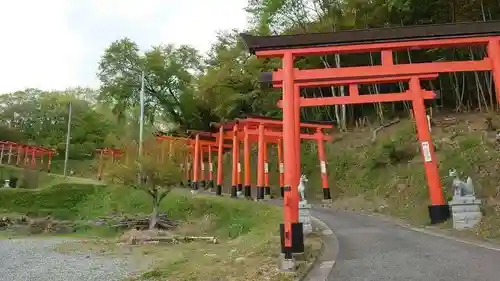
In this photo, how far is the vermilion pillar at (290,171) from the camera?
299 inches

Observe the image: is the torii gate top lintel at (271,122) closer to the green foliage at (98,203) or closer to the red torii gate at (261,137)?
the red torii gate at (261,137)

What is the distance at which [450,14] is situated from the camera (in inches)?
802

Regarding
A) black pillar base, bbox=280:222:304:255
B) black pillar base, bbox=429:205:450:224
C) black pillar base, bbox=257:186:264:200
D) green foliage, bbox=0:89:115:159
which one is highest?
green foliage, bbox=0:89:115:159

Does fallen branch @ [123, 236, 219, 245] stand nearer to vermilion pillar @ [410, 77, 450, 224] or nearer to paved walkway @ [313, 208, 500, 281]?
paved walkway @ [313, 208, 500, 281]

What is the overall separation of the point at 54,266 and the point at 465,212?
10.8 metres

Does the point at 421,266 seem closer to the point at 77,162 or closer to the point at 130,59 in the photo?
the point at 130,59

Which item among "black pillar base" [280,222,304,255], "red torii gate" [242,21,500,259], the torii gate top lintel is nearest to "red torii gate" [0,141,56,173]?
the torii gate top lintel

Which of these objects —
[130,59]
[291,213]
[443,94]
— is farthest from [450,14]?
[130,59]

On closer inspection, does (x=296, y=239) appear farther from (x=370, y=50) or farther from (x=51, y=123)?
(x=51, y=123)

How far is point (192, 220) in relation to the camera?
21.5 meters

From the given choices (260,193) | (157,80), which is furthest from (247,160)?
(157,80)

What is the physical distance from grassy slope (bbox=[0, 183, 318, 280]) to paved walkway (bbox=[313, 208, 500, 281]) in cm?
136

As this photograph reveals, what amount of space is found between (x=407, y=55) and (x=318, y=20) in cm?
643

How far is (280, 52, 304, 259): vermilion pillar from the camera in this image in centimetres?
761
